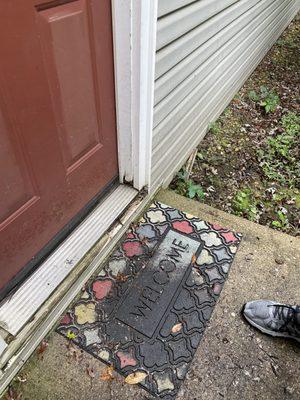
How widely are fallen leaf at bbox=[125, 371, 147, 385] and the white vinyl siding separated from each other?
1309 millimetres

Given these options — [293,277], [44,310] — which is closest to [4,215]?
[44,310]

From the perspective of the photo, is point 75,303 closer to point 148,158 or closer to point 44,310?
point 44,310

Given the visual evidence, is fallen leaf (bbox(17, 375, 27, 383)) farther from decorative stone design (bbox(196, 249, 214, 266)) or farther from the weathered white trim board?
decorative stone design (bbox(196, 249, 214, 266))

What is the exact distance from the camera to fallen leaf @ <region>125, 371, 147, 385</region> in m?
1.52

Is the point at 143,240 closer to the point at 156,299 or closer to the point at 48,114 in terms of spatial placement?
the point at 156,299

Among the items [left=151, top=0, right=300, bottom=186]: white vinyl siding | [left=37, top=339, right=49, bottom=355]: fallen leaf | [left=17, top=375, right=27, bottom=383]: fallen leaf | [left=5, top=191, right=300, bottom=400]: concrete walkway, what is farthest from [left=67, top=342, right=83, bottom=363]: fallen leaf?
[left=151, top=0, right=300, bottom=186]: white vinyl siding

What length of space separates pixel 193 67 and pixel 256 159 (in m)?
1.29

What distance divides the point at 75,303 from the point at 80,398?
0.48 m

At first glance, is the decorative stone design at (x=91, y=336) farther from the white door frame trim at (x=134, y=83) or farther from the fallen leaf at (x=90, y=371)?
the white door frame trim at (x=134, y=83)

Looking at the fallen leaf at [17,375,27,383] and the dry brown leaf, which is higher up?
the fallen leaf at [17,375,27,383]

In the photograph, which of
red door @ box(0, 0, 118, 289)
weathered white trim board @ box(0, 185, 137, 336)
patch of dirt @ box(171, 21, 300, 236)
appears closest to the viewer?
red door @ box(0, 0, 118, 289)

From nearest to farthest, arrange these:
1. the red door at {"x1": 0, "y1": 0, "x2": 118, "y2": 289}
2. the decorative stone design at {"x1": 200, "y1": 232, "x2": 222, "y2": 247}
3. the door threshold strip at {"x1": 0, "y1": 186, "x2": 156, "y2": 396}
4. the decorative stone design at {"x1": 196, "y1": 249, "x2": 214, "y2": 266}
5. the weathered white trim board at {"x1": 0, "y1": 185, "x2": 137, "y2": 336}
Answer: the red door at {"x1": 0, "y1": 0, "x2": 118, "y2": 289}
the door threshold strip at {"x1": 0, "y1": 186, "x2": 156, "y2": 396}
the weathered white trim board at {"x1": 0, "y1": 185, "x2": 137, "y2": 336}
the decorative stone design at {"x1": 196, "y1": 249, "x2": 214, "y2": 266}
the decorative stone design at {"x1": 200, "y1": 232, "x2": 222, "y2": 247}

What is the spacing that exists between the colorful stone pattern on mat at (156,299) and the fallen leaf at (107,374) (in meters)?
0.03

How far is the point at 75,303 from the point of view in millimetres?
1793
